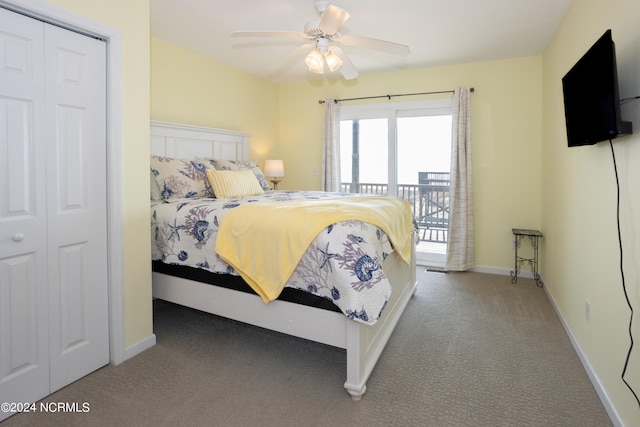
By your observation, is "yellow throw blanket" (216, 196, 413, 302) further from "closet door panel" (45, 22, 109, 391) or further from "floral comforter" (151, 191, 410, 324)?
"closet door panel" (45, 22, 109, 391)

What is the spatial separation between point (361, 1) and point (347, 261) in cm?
203

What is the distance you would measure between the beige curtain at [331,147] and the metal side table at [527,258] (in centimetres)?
223

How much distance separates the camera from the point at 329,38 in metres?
2.70

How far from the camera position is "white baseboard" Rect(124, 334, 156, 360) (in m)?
2.24

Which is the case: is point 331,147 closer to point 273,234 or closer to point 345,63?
point 345,63

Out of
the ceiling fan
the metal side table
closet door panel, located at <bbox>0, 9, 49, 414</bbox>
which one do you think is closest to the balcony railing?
the metal side table

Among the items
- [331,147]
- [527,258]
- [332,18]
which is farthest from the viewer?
[331,147]

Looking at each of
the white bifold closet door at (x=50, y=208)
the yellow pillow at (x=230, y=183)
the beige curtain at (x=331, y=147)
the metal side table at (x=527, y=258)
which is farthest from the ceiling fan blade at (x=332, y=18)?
the metal side table at (x=527, y=258)

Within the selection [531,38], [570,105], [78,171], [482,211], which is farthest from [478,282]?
Result: [78,171]

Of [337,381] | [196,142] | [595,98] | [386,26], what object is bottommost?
[337,381]

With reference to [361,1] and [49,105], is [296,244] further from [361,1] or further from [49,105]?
[361,1]

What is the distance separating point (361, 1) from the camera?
2.69m

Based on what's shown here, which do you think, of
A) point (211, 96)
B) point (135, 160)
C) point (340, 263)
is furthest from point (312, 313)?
point (211, 96)

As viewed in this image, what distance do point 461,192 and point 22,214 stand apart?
395cm
